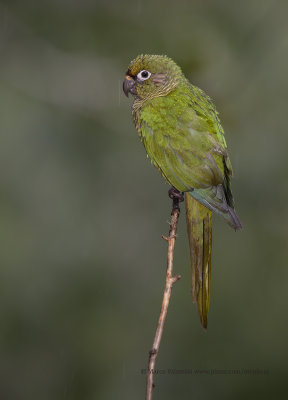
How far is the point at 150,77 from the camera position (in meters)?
3.16

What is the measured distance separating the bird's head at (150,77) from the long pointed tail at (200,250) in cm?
57

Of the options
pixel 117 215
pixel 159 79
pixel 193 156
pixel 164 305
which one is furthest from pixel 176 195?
pixel 117 215

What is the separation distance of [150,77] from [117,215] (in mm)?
3318

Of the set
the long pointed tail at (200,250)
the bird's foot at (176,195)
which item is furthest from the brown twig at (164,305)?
the long pointed tail at (200,250)

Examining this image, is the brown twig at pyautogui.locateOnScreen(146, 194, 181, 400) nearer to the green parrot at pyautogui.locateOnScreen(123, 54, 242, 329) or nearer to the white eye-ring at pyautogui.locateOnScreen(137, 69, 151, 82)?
the green parrot at pyautogui.locateOnScreen(123, 54, 242, 329)

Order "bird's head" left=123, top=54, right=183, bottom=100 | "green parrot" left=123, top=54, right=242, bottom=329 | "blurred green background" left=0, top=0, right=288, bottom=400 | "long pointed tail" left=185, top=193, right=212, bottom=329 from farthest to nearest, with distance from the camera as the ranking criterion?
"blurred green background" left=0, top=0, right=288, bottom=400, "bird's head" left=123, top=54, right=183, bottom=100, "green parrot" left=123, top=54, right=242, bottom=329, "long pointed tail" left=185, top=193, right=212, bottom=329

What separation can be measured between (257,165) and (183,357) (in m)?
1.88

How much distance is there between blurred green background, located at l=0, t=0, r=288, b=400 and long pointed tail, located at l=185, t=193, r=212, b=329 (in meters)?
2.80

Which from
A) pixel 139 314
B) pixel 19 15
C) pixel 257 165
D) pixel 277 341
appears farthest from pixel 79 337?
pixel 19 15

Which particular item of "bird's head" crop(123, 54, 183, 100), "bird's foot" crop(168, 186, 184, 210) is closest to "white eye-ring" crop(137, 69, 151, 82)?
"bird's head" crop(123, 54, 183, 100)

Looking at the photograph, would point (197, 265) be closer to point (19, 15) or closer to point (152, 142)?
point (152, 142)

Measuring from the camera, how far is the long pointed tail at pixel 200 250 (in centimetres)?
259

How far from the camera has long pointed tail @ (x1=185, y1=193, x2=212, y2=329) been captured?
2594mm

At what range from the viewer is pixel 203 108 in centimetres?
299
